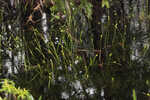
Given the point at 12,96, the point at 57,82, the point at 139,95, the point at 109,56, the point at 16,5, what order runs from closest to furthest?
the point at 12,96, the point at 139,95, the point at 57,82, the point at 109,56, the point at 16,5

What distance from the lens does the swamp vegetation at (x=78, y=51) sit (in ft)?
6.76

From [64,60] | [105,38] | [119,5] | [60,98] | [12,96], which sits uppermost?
[119,5]

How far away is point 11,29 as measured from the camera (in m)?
2.61

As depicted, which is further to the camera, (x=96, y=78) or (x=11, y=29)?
(x=11, y=29)

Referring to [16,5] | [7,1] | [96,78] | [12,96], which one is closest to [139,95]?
[96,78]

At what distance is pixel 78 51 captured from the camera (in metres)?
2.42

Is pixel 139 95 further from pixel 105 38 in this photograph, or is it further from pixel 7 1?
pixel 7 1

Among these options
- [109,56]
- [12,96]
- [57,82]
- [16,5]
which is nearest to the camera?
[12,96]

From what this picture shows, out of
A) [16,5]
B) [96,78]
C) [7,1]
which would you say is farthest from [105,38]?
[7,1]

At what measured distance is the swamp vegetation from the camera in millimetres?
2061

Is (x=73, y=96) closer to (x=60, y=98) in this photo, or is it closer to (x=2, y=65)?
(x=60, y=98)

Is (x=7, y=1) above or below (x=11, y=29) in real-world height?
above

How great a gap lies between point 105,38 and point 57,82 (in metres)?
0.70

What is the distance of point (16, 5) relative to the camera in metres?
2.55
